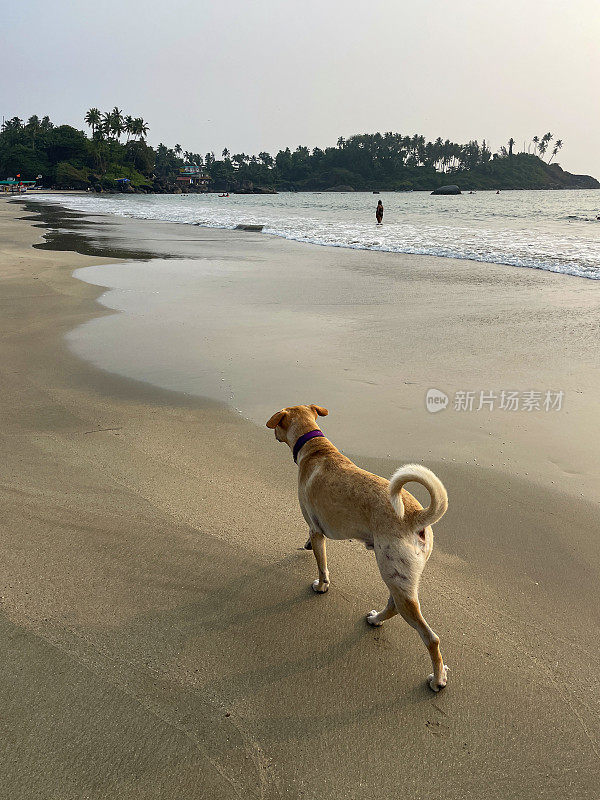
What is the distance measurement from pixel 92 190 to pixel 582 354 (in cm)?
12504

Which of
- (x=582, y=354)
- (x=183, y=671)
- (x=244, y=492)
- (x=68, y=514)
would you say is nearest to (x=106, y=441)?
(x=68, y=514)

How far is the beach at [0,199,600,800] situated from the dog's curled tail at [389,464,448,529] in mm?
809

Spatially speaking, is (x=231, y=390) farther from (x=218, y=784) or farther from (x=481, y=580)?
(x=218, y=784)

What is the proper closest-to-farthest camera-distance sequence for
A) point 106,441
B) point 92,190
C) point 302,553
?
point 302,553 → point 106,441 → point 92,190

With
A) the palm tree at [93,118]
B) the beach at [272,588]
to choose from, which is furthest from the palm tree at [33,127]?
the beach at [272,588]

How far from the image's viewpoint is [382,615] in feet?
9.47

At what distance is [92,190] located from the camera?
376 ft

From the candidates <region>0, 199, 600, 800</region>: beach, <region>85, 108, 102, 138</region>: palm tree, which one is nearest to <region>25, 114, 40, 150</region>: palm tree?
<region>85, 108, 102, 138</region>: palm tree

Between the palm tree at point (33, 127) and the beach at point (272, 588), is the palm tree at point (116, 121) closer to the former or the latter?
the palm tree at point (33, 127)

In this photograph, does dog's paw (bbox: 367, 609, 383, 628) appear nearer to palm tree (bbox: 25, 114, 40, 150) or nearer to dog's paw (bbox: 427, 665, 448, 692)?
dog's paw (bbox: 427, 665, 448, 692)

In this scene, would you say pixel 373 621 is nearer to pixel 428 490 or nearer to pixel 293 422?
pixel 428 490

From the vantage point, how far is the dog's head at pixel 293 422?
3.37m

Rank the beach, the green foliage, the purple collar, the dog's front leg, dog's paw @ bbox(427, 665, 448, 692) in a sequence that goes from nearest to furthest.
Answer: the beach
dog's paw @ bbox(427, 665, 448, 692)
the dog's front leg
the purple collar
the green foliage

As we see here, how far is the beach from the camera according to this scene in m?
2.24
